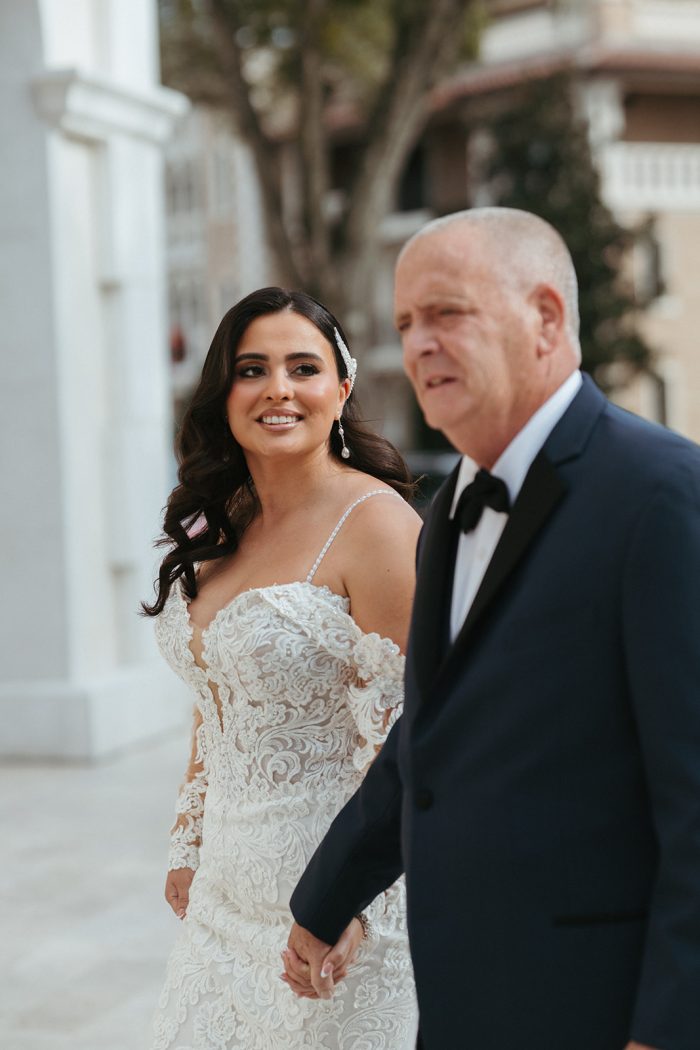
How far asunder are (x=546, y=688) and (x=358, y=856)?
64 cm

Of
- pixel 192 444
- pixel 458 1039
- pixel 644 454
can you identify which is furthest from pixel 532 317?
pixel 192 444

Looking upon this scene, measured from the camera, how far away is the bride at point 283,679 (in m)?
2.75

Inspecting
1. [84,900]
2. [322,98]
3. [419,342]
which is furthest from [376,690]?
[322,98]

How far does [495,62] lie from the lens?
104 ft

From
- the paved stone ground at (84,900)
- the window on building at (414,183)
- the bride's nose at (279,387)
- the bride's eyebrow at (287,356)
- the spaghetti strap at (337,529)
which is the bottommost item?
the paved stone ground at (84,900)

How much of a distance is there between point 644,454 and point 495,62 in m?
31.8

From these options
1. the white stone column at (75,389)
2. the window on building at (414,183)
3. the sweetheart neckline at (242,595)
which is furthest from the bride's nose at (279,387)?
the window on building at (414,183)

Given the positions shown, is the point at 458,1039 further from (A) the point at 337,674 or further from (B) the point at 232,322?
(B) the point at 232,322

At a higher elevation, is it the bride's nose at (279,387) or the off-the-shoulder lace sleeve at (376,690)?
the bride's nose at (279,387)

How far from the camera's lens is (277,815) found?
286cm

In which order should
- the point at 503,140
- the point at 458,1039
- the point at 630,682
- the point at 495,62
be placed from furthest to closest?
the point at 495,62 < the point at 503,140 < the point at 458,1039 < the point at 630,682

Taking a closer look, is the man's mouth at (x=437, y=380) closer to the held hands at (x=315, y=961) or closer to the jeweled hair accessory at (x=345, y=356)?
the held hands at (x=315, y=961)

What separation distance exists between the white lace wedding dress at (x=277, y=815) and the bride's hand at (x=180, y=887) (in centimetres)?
18

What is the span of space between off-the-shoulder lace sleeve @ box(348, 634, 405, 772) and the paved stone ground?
7.27 ft
